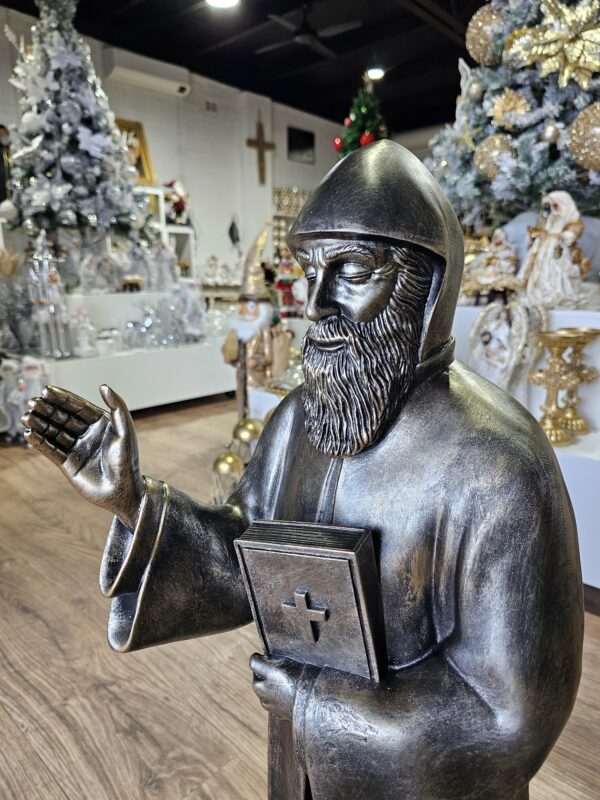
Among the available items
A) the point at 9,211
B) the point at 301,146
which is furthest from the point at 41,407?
the point at 301,146

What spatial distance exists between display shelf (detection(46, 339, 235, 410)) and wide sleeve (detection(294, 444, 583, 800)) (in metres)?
3.60

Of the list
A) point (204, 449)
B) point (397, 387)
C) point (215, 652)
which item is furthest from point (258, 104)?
point (397, 387)

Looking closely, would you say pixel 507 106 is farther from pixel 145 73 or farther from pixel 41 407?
pixel 145 73

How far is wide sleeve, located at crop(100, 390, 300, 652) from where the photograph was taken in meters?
0.72

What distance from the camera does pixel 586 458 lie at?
1.82 m

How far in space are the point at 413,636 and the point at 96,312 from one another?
4.23 meters

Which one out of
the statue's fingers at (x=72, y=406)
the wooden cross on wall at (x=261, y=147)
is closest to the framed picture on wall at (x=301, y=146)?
the wooden cross on wall at (x=261, y=147)

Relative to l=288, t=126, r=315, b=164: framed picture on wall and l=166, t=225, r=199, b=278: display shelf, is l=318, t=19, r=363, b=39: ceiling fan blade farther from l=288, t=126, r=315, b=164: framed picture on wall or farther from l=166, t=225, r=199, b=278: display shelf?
l=288, t=126, r=315, b=164: framed picture on wall

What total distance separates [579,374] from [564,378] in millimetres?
80

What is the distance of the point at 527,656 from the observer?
0.52 m

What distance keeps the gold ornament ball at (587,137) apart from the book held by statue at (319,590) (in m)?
2.20

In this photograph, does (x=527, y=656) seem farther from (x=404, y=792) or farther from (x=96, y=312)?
(x=96, y=312)

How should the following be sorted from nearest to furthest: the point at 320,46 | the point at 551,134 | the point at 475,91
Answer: the point at 551,134, the point at 475,91, the point at 320,46

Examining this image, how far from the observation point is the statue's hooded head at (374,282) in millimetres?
559
